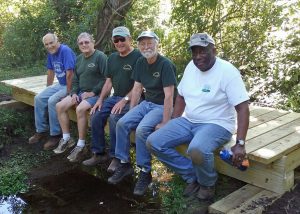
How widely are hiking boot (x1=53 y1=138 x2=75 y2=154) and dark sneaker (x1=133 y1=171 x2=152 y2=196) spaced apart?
5.02ft

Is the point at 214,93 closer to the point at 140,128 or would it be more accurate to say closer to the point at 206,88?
the point at 206,88

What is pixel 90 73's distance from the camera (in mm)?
4969

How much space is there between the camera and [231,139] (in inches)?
145

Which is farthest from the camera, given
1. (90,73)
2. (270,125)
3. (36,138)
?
(36,138)

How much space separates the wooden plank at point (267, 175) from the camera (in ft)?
11.1

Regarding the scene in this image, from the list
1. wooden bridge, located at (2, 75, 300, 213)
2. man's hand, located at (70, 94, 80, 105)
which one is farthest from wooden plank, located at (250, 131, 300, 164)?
man's hand, located at (70, 94, 80, 105)

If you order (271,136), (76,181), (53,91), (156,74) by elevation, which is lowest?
(76,181)

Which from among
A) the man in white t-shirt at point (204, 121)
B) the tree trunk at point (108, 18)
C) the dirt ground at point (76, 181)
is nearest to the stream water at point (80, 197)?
the dirt ground at point (76, 181)

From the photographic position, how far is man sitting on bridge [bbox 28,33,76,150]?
5230mm

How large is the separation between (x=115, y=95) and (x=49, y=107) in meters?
1.08

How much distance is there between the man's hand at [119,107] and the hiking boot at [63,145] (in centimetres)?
105

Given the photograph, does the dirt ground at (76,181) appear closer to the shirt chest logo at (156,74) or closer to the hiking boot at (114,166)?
the hiking boot at (114,166)

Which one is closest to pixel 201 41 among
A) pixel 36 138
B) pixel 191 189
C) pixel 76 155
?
pixel 191 189

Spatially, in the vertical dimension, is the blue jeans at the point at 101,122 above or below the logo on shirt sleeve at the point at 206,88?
below
